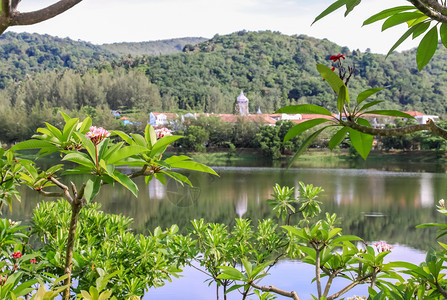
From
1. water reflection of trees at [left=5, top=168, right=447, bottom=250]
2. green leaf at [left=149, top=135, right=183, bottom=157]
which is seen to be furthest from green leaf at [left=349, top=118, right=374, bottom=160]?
water reflection of trees at [left=5, top=168, right=447, bottom=250]

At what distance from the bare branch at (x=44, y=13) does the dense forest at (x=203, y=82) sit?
80.2 ft

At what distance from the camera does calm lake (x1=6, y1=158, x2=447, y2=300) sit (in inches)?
129

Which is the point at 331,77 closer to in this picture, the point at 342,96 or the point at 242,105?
the point at 342,96

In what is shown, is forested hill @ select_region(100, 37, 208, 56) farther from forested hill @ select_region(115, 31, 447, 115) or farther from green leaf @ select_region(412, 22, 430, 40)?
green leaf @ select_region(412, 22, 430, 40)

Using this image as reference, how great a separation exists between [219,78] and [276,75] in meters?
5.18

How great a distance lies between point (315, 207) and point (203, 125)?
806 inches

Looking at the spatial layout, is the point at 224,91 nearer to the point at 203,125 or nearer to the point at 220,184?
the point at 203,125

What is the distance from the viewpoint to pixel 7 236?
1185 mm

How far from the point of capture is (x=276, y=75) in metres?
38.0

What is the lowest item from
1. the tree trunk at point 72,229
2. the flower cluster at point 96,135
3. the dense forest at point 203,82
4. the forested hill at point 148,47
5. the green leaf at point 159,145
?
the tree trunk at point 72,229

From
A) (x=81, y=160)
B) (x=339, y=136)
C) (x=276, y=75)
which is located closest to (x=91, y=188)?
(x=81, y=160)

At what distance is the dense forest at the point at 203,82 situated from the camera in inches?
1134

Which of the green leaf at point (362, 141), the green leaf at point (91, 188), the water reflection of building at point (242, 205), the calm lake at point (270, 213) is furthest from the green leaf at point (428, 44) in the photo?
the water reflection of building at point (242, 205)

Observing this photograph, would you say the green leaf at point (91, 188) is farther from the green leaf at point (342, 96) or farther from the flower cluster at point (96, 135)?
the green leaf at point (342, 96)
